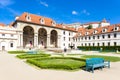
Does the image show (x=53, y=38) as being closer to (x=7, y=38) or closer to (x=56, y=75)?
(x=7, y=38)

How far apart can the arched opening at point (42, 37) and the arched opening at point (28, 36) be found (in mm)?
3784

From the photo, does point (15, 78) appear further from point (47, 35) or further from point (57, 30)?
point (57, 30)

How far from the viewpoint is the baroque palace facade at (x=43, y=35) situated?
46.2 m

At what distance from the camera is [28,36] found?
55.0 meters

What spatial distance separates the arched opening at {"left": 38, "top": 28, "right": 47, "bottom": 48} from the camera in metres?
58.7

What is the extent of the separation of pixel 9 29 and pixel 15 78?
40891mm

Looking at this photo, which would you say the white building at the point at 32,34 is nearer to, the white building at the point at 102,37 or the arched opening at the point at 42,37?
the arched opening at the point at 42,37

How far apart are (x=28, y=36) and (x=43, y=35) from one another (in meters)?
7.76

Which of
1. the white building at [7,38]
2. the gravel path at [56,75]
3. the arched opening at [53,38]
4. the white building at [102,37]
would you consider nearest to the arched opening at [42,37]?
the arched opening at [53,38]

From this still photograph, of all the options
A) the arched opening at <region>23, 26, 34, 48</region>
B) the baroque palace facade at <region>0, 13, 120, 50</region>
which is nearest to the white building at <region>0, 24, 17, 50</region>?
the baroque palace facade at <region>0, 13, 120, 50</region>

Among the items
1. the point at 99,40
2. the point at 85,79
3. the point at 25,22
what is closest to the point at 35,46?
the point at 25,22

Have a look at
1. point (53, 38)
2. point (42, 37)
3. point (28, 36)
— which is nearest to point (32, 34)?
point (28, 36)

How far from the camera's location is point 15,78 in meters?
8.56

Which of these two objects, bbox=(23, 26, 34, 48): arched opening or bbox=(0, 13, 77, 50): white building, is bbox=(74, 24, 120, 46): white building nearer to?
bbox=(0, 13, 77, 50): white building
